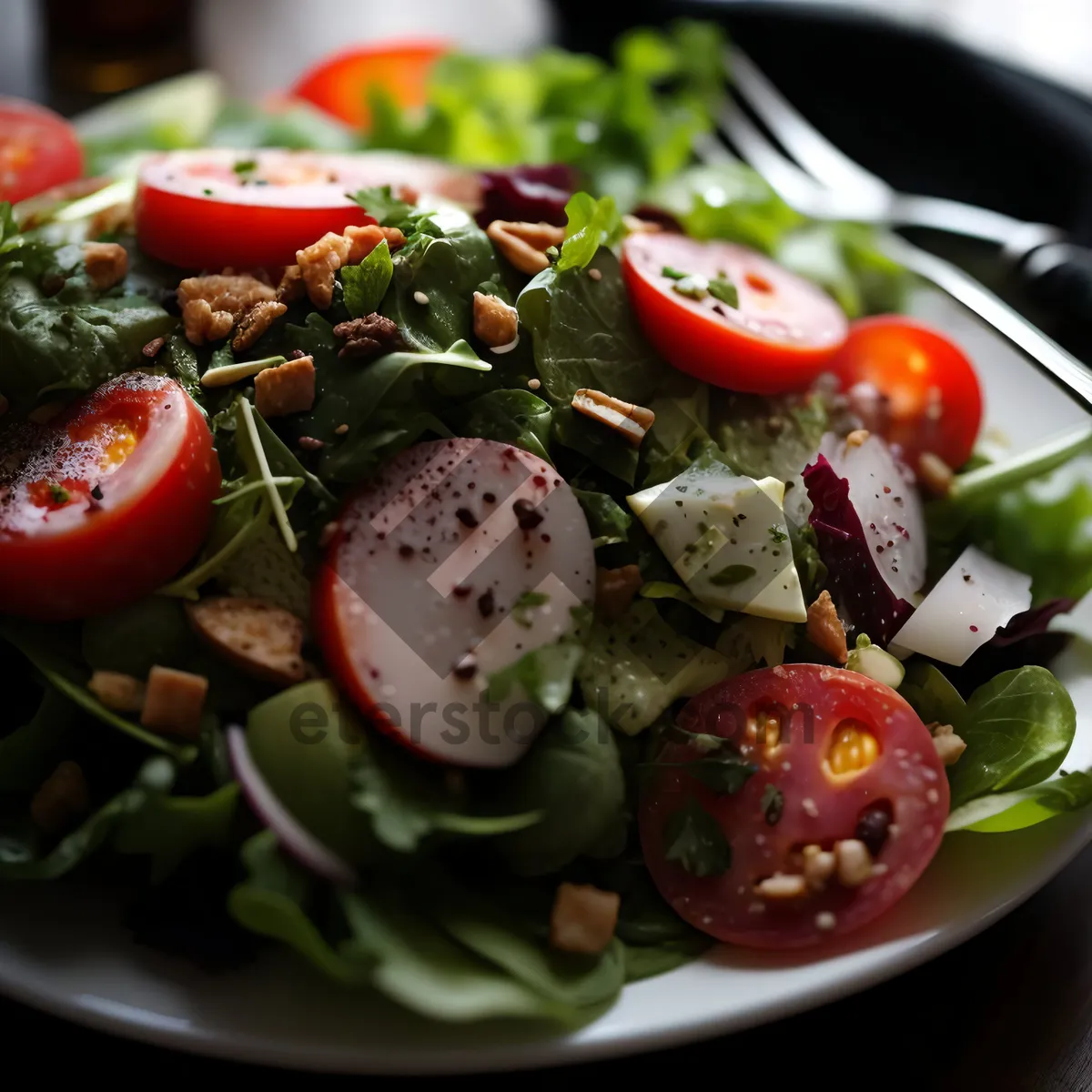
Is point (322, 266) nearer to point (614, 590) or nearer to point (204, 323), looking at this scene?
point (204, 323)

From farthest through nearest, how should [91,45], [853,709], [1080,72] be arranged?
[1080,72], [91,45], [853,709]

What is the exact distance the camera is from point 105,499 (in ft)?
4.87

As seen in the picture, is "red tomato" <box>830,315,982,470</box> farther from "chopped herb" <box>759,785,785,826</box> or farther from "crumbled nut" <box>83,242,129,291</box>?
"crumbled nut" <box>83,242,129,291</box>

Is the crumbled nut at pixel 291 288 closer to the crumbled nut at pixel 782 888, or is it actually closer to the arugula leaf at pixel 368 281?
the arugula leaf at pixel 368 281

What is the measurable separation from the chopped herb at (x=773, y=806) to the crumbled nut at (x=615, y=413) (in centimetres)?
57

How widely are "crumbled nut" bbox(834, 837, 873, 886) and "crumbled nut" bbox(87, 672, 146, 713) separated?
0.94 metres

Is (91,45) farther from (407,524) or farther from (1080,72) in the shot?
(1080,72)

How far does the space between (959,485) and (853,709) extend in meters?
0.72

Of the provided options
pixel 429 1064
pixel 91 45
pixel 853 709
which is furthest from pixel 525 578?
pixel 91 45

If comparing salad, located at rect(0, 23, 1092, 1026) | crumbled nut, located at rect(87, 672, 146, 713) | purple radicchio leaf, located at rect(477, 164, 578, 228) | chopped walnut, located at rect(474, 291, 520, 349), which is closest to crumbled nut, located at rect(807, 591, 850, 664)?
salad, located at rect(0, 23, 1092, 1026)

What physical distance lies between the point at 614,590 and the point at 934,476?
0.79 m

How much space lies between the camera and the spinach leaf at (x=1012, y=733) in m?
1.58

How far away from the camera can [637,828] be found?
1.58m

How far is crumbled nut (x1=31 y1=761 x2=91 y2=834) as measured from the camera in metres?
1.46
